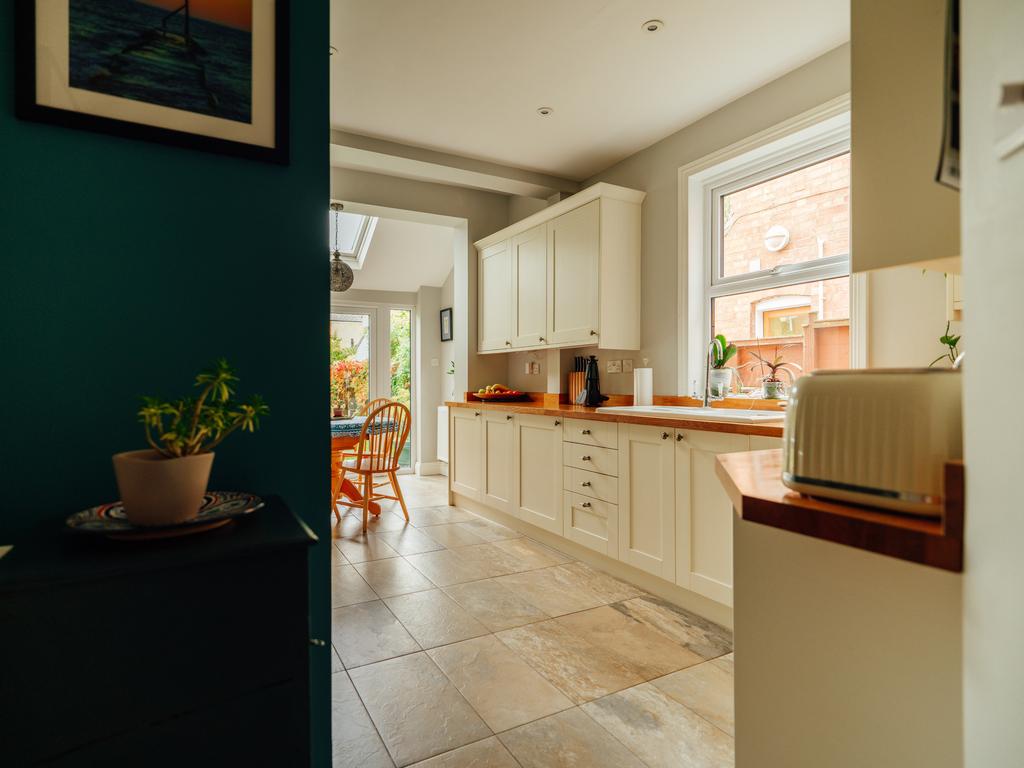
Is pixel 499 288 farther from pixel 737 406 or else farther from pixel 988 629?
pixel 988 629

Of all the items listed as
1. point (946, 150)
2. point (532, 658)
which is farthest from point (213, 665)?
point (532, 658)

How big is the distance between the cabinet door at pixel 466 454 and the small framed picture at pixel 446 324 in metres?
1.79

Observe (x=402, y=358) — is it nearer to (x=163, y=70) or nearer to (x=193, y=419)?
(x=163, y=70)

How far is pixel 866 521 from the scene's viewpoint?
0.77m

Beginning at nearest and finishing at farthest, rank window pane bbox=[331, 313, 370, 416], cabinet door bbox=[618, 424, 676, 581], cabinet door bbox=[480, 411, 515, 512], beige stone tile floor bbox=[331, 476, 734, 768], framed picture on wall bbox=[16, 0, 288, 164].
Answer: framed picture on wall bbox=[16, 0, 288, 164] < beige stone tile floor bbox=[331, 476, 734, 768] < cabinet door bbox=[618, 424, 676, 581] < cabinet door bbox=[480, 411, 515, 512] < window pane bbox=[331, 313, 370, 416]

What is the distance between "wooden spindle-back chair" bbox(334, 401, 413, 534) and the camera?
13.6ft

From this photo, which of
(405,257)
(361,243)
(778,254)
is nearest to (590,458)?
(778,254)

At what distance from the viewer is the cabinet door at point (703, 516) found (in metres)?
2.37

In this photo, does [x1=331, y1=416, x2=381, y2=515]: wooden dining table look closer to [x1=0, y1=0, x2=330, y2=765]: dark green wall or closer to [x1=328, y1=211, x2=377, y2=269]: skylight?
[x1=328, y1=211, x2=377, y2=269]: skylight

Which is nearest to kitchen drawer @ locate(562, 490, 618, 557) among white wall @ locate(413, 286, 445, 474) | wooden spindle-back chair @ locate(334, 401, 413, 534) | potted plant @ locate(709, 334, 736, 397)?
potted plant @ locate(709, 334, 736, 397)

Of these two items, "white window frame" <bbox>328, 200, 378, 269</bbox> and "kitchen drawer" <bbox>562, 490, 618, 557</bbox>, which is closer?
"kitchen drawer" <bbox>562, 490, 618, 557</bbox>

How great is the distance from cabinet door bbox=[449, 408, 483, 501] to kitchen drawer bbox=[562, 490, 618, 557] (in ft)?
3.81

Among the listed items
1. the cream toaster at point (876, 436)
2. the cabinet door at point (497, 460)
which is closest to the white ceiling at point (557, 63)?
the cabinet door at point (497, 460)

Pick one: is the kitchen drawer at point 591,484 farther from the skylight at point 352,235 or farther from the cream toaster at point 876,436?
the skylight at point 352,235
